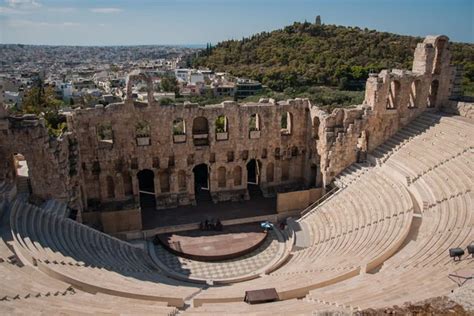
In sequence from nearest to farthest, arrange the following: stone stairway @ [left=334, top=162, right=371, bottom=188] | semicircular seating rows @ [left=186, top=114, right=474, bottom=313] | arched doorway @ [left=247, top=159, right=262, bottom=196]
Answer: semicircular seating rows @ [left=186, top=114, right=474, bottom=313] → stone stairway @ [left=334, top=162, right=371, bottom=188] → arched doorway @ [left=247, top=159, right=262, bottom=196]

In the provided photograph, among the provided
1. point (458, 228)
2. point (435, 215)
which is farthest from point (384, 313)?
point (435, 215)

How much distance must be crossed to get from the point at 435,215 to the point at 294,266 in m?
6.82

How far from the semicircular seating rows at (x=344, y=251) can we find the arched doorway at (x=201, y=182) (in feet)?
24.4

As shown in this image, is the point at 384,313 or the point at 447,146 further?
the point at 447,146

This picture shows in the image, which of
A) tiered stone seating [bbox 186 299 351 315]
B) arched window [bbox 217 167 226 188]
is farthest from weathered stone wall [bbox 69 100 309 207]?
tiered stone seating [bbox 186 299 351 315]

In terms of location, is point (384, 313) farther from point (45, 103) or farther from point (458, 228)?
point (45, 103)

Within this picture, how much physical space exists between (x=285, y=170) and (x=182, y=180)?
292 inches

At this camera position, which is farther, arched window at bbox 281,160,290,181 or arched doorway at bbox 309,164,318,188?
arched window at bbox 281,160,290,181

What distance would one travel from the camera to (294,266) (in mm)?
18344

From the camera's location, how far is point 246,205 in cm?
2561

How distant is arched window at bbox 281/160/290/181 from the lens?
91.0ft

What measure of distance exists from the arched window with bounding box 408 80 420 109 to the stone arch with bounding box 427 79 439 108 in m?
1.31

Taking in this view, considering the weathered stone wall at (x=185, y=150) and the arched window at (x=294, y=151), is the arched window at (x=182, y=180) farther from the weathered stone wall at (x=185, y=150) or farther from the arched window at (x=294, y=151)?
the arched window at (x=294, y=151)

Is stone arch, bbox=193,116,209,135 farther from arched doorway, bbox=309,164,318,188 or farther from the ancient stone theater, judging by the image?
arched doorway, bbox=309,164,318,188
